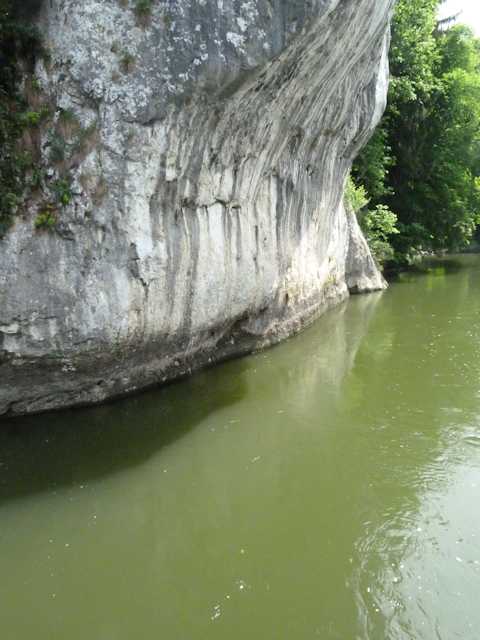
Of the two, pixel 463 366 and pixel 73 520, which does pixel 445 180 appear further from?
pixel 73 520

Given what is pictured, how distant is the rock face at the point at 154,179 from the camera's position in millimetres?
5844

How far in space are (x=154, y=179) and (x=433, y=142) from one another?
17.7m

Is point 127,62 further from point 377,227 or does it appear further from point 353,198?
point 377,227

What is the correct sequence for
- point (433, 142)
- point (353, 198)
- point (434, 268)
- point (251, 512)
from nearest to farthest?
point (251, 512) → point (353, 198) → point (433, 142) → point (434, 268)

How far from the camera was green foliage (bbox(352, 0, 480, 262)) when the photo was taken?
18.9 m

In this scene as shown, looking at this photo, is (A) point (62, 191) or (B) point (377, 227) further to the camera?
(B) point (377, 227)

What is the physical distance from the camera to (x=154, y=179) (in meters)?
6.27

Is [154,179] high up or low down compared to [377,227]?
up

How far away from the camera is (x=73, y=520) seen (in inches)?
188

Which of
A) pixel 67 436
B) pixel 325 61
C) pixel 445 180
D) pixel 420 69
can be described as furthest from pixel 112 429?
pixel 445 180

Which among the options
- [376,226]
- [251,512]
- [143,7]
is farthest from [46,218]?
[376,226]

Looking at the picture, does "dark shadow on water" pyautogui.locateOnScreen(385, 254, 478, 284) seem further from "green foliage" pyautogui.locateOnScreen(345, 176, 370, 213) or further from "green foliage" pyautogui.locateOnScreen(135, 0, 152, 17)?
"green foliage" pyautogui.locateOnScreen(135, 0, 152, 17)

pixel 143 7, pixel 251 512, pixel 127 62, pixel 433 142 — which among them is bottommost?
pixel 251 512

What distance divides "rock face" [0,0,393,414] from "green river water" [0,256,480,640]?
0.93 metres
